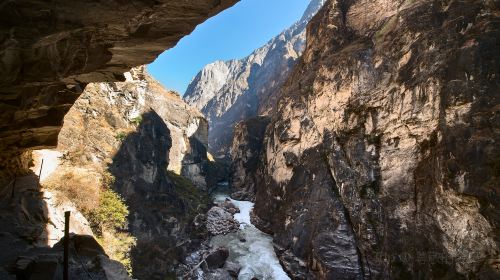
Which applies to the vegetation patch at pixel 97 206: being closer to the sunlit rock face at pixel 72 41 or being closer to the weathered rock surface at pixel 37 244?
the weathered rock surface at pixel 37 244

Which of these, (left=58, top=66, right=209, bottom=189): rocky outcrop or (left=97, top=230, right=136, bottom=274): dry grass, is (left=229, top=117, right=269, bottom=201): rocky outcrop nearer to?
(left=58, top=66, right=209, bottom=189): rocky outcrop

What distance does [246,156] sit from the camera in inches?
3342

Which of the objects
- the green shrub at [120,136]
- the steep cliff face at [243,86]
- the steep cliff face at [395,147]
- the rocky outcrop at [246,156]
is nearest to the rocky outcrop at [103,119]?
the green shrub at [120,136]

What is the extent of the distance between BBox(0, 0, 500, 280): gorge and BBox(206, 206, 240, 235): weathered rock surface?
1.02ft

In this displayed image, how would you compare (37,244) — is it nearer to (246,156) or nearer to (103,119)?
(103,119)

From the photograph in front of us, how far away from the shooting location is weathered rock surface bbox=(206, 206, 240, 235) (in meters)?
52.8

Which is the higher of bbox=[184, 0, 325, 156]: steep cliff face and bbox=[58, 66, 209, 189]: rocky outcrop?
bbox=[184, 0, 325, 156]: steep cliff face

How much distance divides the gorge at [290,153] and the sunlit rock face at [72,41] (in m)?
0.05

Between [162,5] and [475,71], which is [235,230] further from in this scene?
[162,5]

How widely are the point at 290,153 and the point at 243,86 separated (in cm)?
11522

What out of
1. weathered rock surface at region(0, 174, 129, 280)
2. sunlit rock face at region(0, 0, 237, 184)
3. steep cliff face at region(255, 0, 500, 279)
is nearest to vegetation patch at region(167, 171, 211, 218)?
steep cliff face at region(255, 0, 500, 279)

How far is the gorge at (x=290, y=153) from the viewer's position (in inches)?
389

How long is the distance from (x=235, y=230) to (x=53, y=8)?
5026 centimetres

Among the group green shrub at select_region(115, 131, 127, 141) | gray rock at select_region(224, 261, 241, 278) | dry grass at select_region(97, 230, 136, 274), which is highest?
green shrub at select_region(115, 131, 127, 141)
